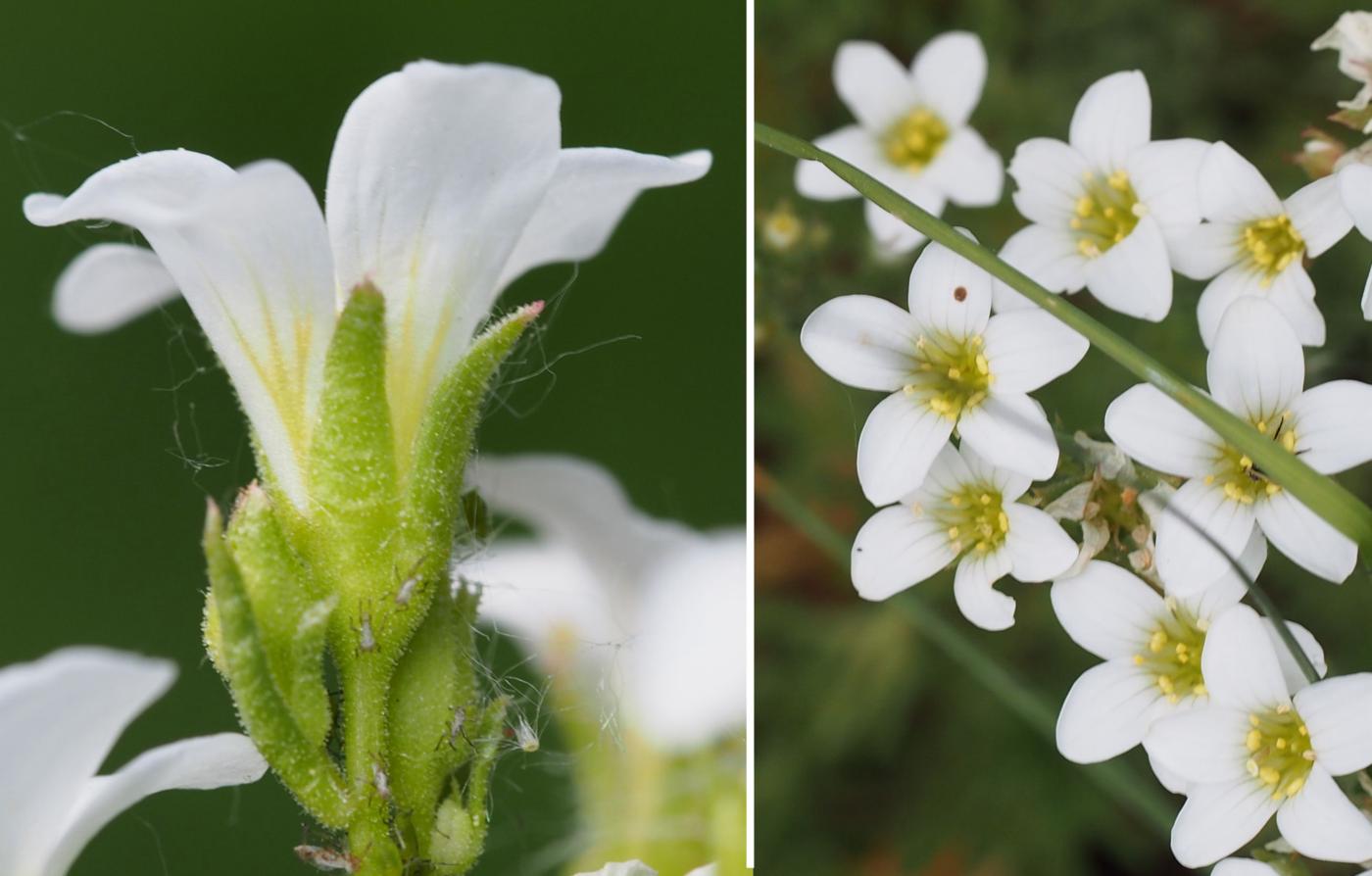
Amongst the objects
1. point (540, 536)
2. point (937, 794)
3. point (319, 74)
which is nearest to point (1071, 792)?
point (937, 794)

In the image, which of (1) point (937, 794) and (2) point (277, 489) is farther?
(1) point (937, 794)

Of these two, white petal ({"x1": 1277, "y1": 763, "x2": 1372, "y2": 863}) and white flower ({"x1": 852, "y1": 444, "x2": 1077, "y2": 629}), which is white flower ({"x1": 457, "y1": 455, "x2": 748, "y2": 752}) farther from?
white petal ({"x1": 1277, "y1": 763, "x2": 1372, "y2": 863})

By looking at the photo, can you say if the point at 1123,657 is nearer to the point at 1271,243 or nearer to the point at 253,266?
the point at 1271,243

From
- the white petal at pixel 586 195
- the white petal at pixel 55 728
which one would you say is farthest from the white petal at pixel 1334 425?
the white petal at pixel 55 728

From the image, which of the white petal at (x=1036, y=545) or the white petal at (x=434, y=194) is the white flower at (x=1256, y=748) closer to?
the white petal at (x=1036, y=545)

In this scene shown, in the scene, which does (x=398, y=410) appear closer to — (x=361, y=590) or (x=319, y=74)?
(x=361, y=590)

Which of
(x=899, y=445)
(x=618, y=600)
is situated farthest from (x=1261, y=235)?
(x=618, y=600)
